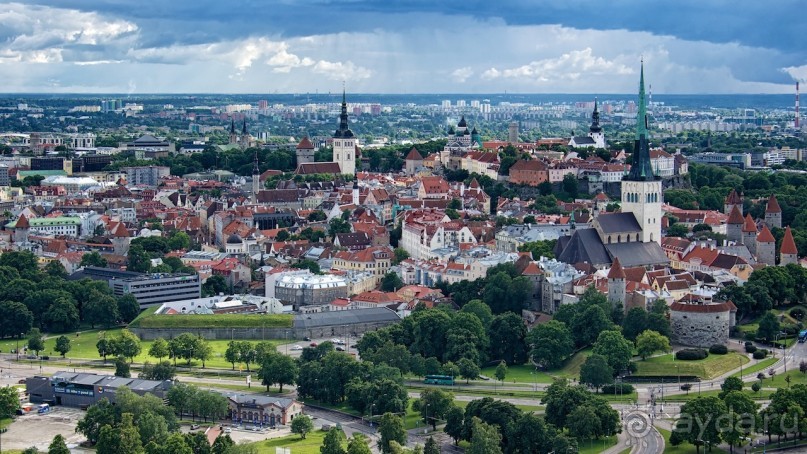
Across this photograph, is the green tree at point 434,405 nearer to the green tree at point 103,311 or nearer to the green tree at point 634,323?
the green tree at point 634,323

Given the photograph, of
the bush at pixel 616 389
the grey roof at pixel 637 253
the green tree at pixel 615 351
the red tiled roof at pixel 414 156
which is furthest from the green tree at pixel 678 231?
the red tiled roof at pixel 414 156

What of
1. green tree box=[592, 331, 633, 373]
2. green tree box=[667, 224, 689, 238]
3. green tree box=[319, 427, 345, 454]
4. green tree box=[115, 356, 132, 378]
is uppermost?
green tree box=[667, 224, 689, 238]

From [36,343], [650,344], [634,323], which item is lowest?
[36,343]

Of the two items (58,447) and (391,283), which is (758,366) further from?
(58,447)

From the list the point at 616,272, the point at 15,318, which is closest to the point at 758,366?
the point at 616,272

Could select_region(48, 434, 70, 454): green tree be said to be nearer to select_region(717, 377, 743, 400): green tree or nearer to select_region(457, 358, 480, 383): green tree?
select_region(457, 358, 480, 383): green tree

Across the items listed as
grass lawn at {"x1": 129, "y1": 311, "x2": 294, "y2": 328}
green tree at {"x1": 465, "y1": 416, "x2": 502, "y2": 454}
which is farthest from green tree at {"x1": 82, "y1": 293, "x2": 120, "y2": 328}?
green tree at {"x1": 465, "y1": 416, "x2": 502, "y2": 454}

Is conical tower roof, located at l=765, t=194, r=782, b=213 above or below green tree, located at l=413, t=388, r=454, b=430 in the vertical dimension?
above
